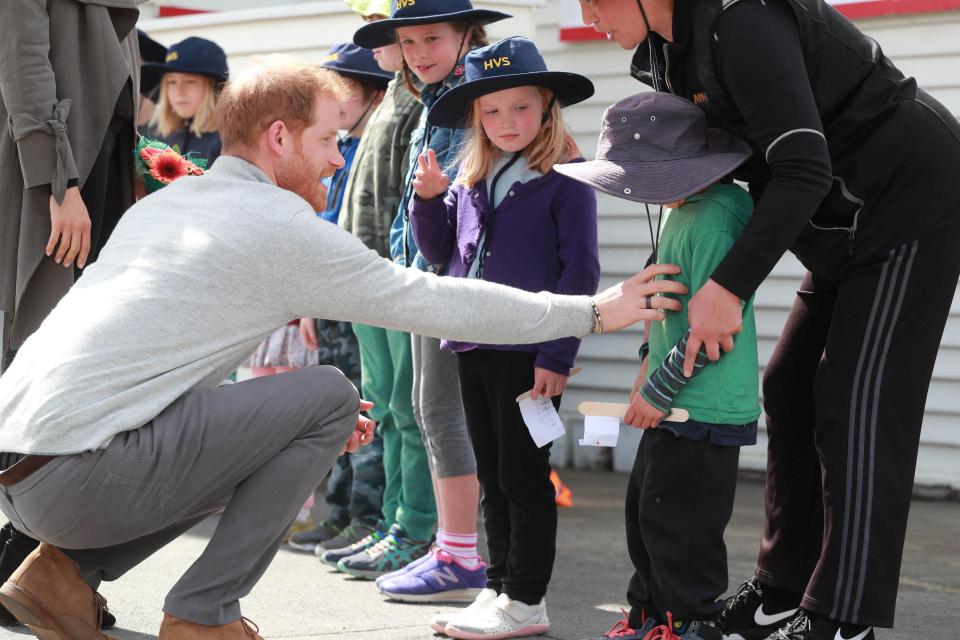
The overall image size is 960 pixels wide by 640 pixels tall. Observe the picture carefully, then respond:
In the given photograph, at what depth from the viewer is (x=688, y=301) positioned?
313cm

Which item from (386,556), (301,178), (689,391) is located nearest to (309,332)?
(386,556)

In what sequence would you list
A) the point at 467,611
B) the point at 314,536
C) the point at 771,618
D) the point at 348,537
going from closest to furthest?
the point at 771,618, the point at 467,611, the point at 348,537, the point at 314,536

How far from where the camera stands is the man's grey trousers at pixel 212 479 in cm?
286

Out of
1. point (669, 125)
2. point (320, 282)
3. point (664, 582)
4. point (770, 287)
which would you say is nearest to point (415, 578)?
point (664, 582)

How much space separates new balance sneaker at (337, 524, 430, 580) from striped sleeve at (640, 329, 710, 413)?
1.72m

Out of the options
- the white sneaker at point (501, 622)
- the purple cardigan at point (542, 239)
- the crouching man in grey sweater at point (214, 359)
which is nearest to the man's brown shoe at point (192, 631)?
the crouching man in grey sweater at point (214, 359)

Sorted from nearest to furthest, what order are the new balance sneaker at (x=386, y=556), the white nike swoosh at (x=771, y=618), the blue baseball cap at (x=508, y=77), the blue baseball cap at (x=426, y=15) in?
the white nike swoosh at (x=771, y=618)
the blue baseball cap at (x=508, y=77)
the blue baseball cap at (x=426, y=15)
the new balance sneaker at (x=386, y=556)

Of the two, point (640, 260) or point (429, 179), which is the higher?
point (429, 179)

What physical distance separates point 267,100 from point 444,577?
1775 mm

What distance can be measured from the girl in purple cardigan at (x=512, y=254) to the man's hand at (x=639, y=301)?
582 millimetres

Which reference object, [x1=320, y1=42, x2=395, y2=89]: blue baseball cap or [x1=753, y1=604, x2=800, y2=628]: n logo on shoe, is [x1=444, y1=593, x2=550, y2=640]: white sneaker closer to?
[x1=753, y1=604, x2=800, y2=628]: n logo on shoe

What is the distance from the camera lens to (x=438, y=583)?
4133mm

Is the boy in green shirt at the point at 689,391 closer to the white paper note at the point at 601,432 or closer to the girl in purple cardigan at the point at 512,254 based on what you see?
the white paper note at the point at 601,432

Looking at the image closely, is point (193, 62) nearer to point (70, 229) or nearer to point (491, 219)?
point (70, 229)
